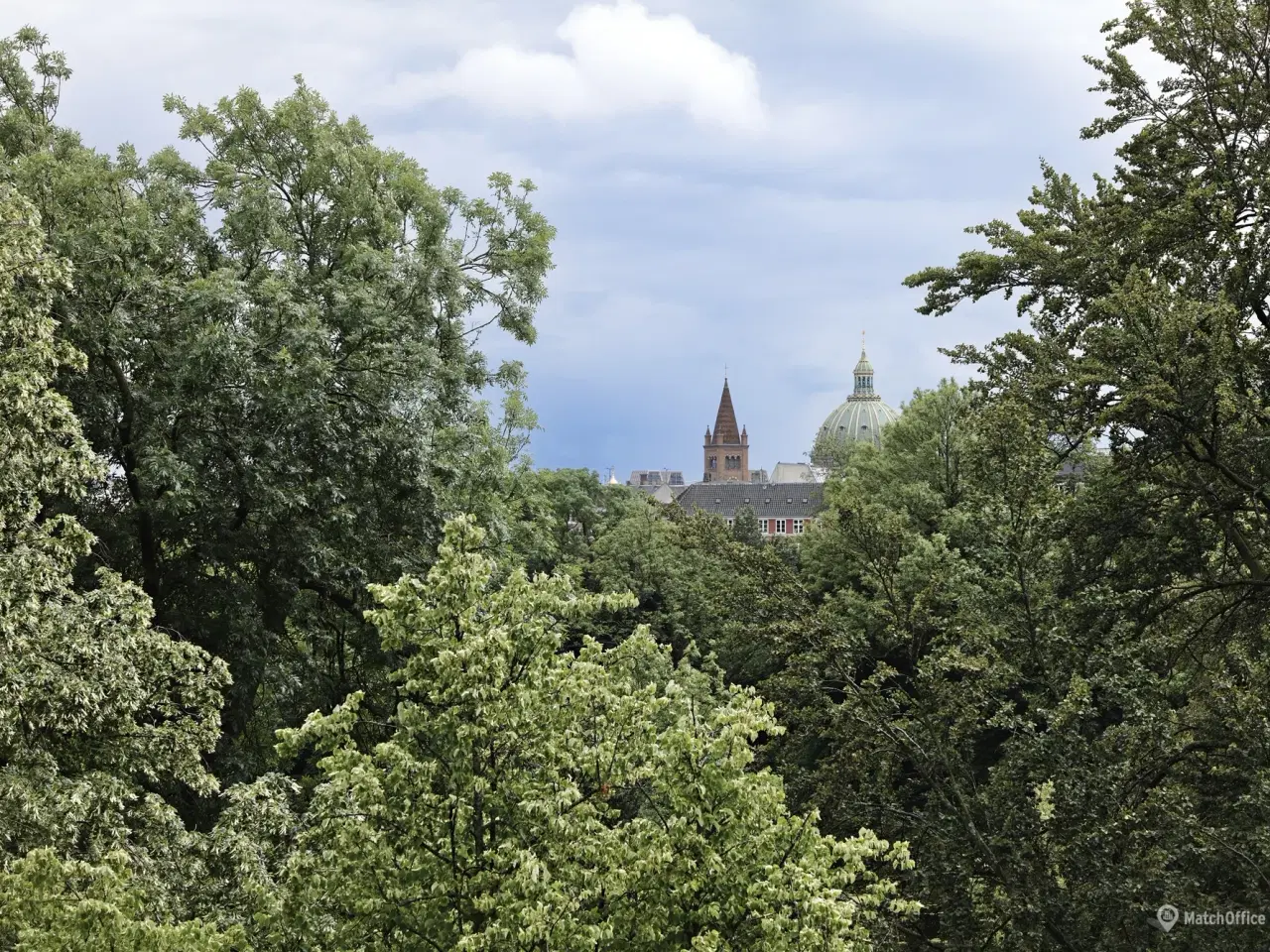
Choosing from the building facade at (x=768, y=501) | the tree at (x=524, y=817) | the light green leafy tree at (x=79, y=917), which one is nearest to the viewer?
the tree at (x=524, y=817)

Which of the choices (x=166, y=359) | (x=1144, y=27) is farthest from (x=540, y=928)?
(x=1144, y=27)

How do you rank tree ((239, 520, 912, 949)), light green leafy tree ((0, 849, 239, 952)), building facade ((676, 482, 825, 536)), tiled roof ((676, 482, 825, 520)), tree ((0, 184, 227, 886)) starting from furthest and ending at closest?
tiled roof ((676, 482, 825, 520)), building facade ((676, 482, 825, 536)), tree ((0, 184, 227, 886)), light green leafy tree ((0, 849, 239, 952)), tree ((239, 520, 912, 949))

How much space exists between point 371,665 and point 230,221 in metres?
8.00

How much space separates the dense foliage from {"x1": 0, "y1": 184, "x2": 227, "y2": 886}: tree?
0.07 meters

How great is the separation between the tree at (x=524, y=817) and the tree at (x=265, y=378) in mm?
8769

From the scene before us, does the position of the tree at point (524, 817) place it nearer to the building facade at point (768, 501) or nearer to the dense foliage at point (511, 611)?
the dense foliage at point (511, 611)

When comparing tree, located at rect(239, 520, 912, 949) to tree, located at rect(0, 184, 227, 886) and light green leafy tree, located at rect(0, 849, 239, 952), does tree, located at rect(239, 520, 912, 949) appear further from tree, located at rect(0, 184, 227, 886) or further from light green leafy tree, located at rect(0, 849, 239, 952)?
tree, located at rect(0, 184, 227, 886)

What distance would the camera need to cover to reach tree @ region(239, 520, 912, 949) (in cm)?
1091

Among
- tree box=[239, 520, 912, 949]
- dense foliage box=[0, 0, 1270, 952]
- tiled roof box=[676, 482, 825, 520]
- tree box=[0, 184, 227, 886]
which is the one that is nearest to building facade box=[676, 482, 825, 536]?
tiled roof box=[676, 482, 825, 520]

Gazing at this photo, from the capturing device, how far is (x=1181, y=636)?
16.4 metres

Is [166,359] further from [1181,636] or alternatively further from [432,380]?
[1181,636]

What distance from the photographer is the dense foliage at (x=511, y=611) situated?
1148 centimetres

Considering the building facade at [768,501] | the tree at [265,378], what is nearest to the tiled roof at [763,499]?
the building facade at [768,501]

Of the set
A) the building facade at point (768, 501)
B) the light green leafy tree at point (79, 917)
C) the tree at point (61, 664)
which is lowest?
the light green leafy tree at point (79, 917)
